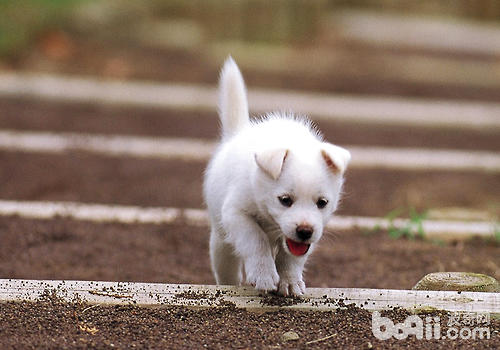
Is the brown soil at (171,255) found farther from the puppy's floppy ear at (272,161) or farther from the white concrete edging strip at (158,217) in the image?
the puppy's floppy ear at (272,161)

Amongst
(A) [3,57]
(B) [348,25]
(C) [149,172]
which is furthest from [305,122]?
(B) [348,25]

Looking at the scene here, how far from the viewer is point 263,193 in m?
3.30

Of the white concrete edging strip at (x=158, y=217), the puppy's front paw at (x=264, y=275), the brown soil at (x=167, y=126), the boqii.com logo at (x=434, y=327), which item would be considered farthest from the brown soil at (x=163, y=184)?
the boqii.com logo at (x=434, y=327)

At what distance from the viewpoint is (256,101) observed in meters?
8.34

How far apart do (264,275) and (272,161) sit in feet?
1.57

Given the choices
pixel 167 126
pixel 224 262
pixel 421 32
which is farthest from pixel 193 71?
pixel 224 262

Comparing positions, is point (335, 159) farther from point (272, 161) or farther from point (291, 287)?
point (291, 287)

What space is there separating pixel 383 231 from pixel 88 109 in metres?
4.13

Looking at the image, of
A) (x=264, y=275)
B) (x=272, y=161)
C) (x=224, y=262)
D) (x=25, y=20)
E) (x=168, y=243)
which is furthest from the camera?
(x=25, y=20)

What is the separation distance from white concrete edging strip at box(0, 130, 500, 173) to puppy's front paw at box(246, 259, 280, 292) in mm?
3293

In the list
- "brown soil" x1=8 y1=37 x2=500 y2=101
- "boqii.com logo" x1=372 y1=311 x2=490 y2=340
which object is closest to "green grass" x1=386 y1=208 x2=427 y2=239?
"boqii.com logo" x1=372 y1=311 x2=490 y2=340

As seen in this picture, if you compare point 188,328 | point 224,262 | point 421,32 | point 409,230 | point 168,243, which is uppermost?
point 188,328

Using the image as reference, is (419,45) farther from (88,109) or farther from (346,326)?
(346,326)

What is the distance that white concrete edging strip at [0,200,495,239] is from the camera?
15.9 ft
